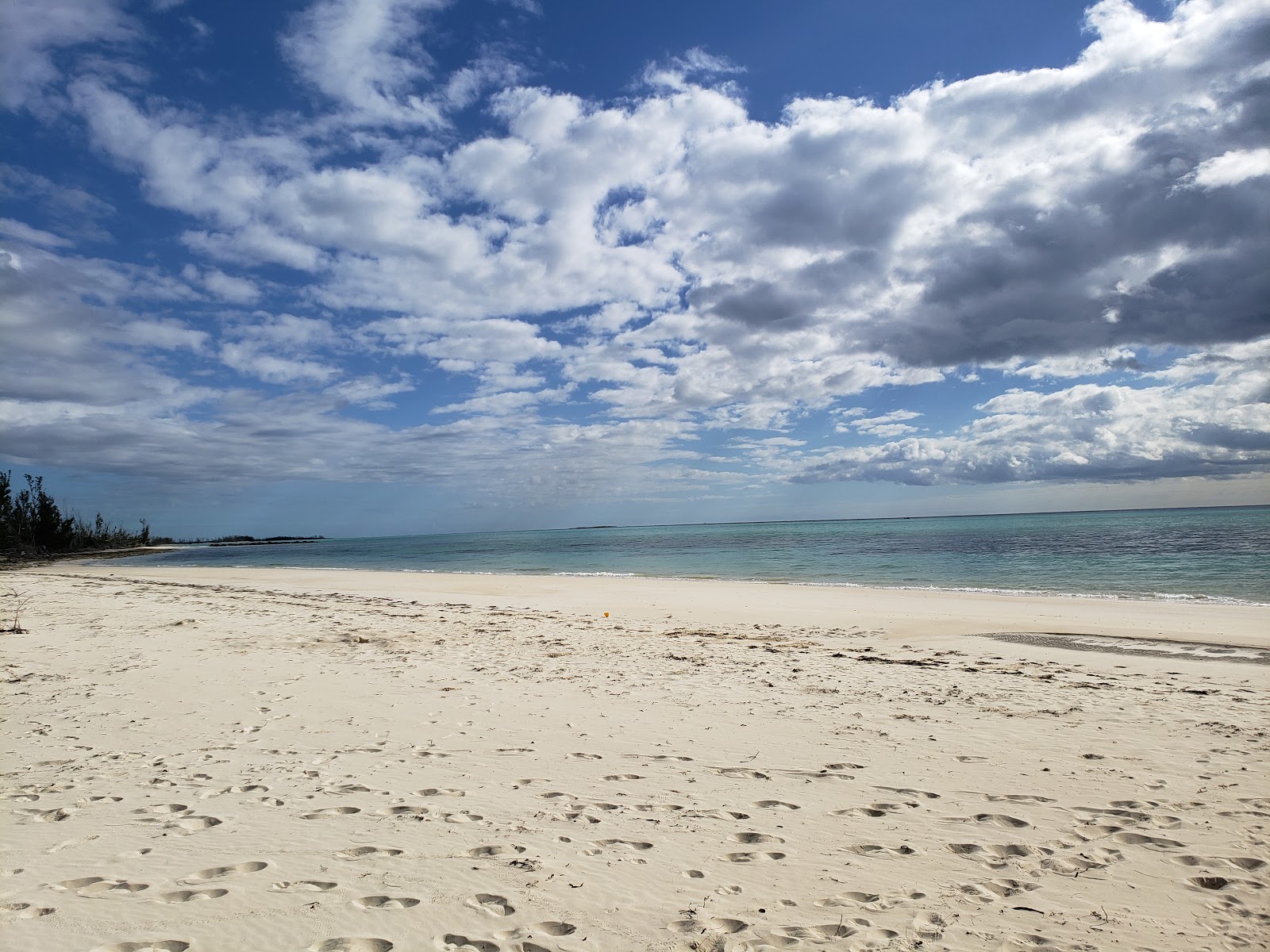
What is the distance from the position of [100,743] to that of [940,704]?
29.6ft

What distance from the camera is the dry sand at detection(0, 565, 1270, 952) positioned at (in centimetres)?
344

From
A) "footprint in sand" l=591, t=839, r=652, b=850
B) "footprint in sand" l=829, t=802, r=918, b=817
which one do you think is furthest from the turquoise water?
"footprint in sand" l=591, t=839, r=652, b=850

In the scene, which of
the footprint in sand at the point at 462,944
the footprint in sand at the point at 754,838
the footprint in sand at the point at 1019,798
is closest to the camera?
the footprint in sand at the point at 462,944

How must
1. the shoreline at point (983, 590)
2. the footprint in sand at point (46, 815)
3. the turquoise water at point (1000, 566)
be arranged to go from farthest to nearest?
the turquoise water at point (1000, 566)
the shoreline at point (983, 590)
the footprint in sand at point (46, 815)

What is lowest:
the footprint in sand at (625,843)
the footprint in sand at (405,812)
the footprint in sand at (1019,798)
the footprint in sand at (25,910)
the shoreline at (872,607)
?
the shoreline at (872,607)

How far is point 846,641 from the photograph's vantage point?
42.7 feet

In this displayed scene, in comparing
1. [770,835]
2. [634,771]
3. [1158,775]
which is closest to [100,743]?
[634,771]

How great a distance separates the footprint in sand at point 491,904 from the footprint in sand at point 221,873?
1.38 meters

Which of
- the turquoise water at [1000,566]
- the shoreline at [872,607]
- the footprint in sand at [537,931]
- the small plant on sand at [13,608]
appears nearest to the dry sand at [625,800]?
the footprint in sand at [537,931]

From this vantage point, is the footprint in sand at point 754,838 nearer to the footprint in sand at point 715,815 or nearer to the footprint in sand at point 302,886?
the footprint in sand at point 715,815

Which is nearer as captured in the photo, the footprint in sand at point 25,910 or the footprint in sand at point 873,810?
the footprint in sand at point 25,910

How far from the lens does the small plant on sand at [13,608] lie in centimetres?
1232

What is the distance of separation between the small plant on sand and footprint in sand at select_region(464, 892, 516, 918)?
13.2 metres

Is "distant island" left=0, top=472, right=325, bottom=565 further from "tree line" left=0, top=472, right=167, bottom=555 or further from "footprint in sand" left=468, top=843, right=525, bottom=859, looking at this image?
"footprint in sand" left=468, top=843, right=525, bottom=859
